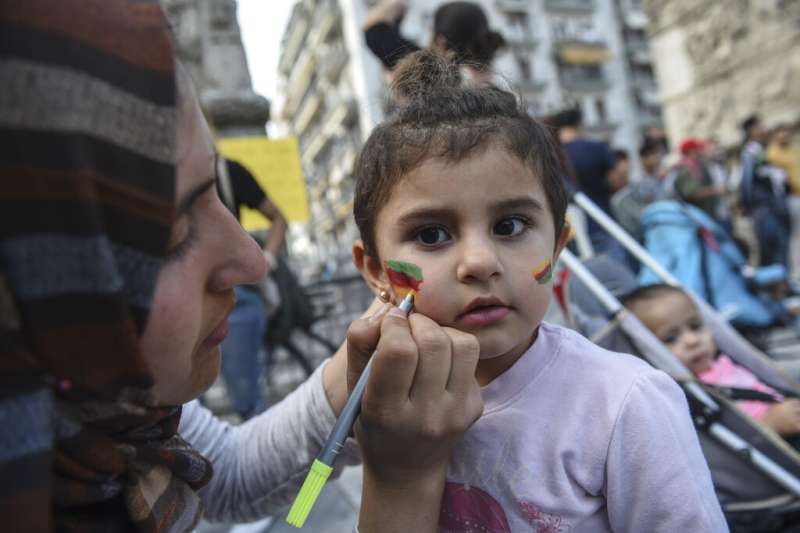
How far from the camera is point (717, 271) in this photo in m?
3.50

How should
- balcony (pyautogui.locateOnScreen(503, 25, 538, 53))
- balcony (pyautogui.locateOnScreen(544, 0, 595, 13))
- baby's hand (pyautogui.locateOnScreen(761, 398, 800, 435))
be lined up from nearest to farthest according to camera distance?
baby's hand (pyautogui.locateOnScreen(761, 398, 800, 435))
balcony (pyautogui.locateOnScreen(503, 25, 538, 53))
balcony (pyautogui.locateOnScreen(544, 0, 595, 13))

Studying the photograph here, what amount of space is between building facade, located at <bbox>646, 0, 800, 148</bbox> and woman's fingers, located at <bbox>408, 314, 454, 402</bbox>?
12357 mm

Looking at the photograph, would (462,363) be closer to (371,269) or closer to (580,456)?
(580,456)

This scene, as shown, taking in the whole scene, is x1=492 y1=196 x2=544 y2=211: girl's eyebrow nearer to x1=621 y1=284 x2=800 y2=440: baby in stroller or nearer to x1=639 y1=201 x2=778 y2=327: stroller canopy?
x1=621 y1=284 x2=800 y2=440: baby in stroller

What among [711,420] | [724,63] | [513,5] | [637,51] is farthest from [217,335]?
[637,51]

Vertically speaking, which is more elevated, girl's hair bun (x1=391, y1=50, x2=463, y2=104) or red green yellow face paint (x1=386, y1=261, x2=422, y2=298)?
girl's hair bun (x1=391, y1=50, x2=463, y2=104)

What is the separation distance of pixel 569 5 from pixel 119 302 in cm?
3579

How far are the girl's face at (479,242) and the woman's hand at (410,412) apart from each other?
0.34 ft

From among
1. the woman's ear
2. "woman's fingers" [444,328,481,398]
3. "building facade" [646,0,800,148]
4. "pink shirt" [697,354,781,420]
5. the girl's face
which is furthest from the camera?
"building facade" [646,0,800,148]

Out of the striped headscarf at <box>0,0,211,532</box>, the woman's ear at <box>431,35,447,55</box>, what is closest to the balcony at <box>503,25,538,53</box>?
the woman's ear at <box>431,35,447,55</box>

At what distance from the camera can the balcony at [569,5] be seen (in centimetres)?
3150

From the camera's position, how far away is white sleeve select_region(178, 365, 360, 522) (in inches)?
46.6

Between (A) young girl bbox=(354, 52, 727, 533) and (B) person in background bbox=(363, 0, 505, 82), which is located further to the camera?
(B) person in background bbox=(363, 0, 505, 82)

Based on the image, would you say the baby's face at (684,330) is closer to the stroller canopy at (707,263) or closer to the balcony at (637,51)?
the stroller canopy at (707,263)
